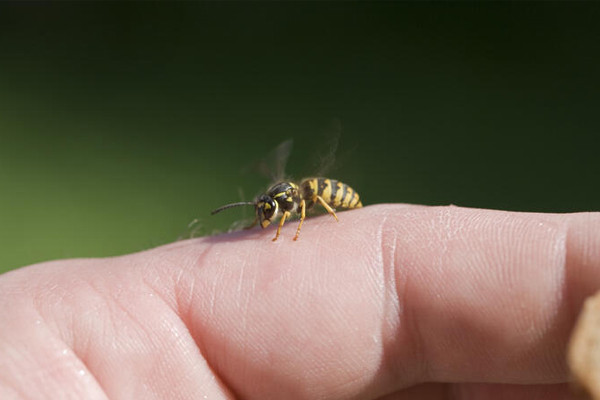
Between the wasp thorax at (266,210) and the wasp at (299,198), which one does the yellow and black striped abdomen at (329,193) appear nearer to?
the wasp at (299,198)

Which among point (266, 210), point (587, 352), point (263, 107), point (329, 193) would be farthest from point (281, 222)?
point (263, 107)

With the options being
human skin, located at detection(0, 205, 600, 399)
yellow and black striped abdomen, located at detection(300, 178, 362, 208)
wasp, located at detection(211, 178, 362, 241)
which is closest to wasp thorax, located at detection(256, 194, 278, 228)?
wasp, located at detection(211, 178, 362, 241)

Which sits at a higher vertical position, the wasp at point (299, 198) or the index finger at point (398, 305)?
the wasp at point (299, 198)

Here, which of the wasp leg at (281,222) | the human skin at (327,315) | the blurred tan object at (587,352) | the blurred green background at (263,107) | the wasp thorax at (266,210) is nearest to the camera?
the blurred tan object at (587,352)

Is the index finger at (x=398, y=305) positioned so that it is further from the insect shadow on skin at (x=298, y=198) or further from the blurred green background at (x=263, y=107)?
the blurred green background at (x=263, y=107)

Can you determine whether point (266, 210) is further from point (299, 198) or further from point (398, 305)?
point (398, 305)

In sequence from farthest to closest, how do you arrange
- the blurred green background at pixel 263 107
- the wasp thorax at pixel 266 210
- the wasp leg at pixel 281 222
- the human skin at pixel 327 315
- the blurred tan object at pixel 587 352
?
the blurred green background at pixel 263 107 → the wasp thorax at pixel 266 210 → the wasp leg at pixel 281 222 → the human skin at pixel 327 315 → the blurred tan object at pixel 587 352

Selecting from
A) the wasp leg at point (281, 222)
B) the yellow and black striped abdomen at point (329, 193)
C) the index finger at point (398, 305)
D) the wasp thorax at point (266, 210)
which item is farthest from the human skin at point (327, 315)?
the yellow and black striped abdomen at point (329, 193)

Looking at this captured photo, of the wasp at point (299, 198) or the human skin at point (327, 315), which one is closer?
the human skin at point (327, 315)
